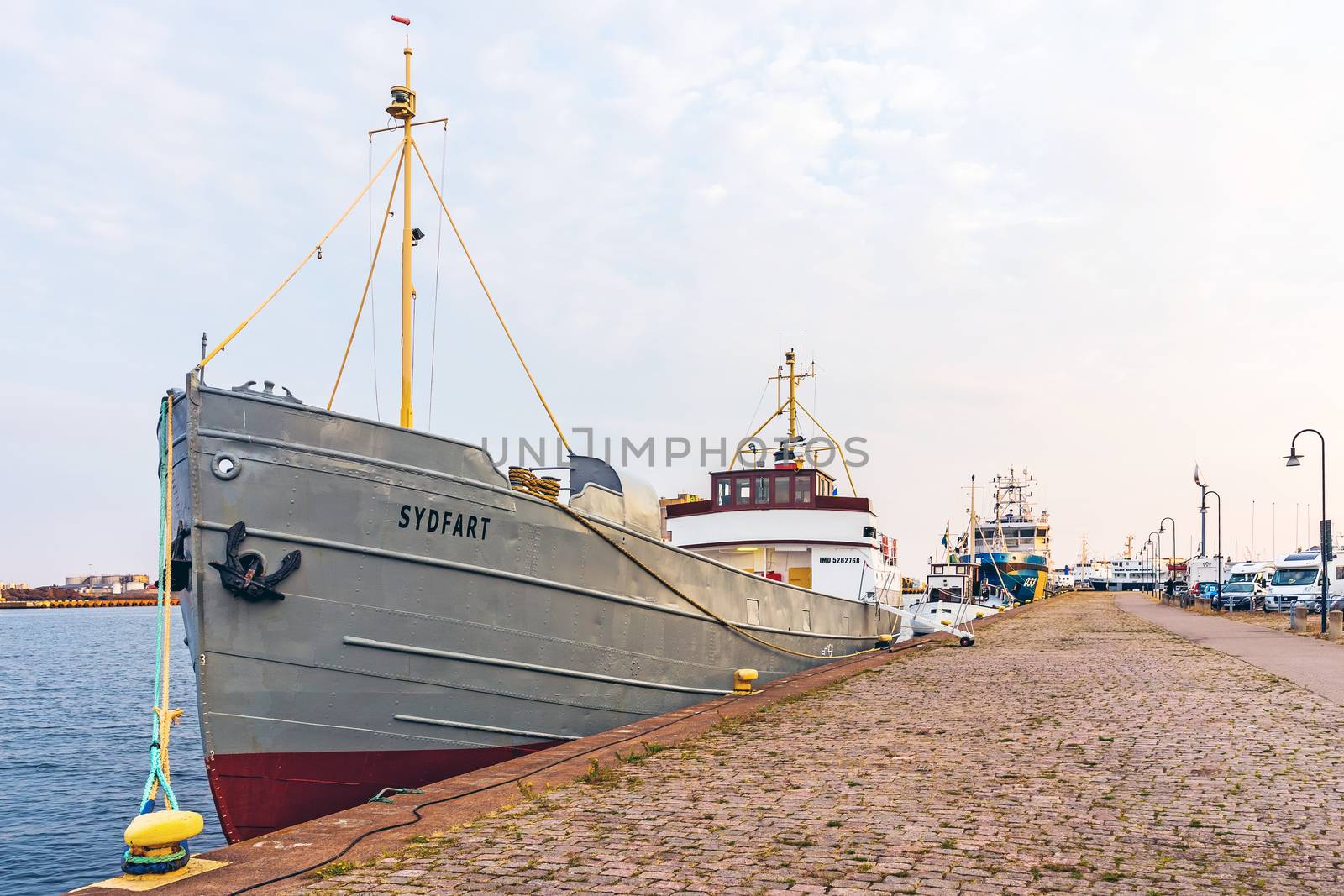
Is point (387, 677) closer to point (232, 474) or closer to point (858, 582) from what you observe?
Answer: point (232, 474)

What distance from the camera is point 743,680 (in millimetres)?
12859

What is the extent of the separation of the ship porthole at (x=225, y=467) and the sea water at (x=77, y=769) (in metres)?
6.35

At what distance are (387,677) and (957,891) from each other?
5531 millimetres

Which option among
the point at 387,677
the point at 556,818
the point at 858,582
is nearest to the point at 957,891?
the point at 556,818

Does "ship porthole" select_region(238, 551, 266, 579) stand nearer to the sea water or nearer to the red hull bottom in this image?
the red hull bottom

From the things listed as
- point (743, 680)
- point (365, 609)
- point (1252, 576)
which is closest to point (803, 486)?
point (743, 680)

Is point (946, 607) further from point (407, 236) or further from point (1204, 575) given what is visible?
point (1204, 575)

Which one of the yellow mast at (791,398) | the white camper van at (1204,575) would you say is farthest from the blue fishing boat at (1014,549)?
the yellow mast at (791,398)

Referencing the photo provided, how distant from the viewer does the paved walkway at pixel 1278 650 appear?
1470 centimetres

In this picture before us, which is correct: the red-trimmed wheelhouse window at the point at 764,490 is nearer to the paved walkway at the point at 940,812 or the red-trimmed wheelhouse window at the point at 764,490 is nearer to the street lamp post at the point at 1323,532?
the paved walkway at the point at 940,812

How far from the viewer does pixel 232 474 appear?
7898 millimetres

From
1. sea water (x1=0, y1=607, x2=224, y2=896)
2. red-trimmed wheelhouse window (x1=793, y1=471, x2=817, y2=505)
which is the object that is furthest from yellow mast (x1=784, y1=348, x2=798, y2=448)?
sea water (x1=0, y1=607, x2=224, y2=896)

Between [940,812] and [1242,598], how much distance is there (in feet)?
163

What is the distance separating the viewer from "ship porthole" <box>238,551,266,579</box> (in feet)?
25.9
